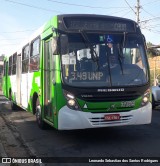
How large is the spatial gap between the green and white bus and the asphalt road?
543 mm

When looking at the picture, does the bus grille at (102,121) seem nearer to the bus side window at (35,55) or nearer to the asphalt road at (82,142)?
the asphalt road at (82,142)

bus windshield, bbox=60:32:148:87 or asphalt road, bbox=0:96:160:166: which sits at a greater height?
bus windshield, bbox=60:32:148:87

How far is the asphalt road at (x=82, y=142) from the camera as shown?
→ 25.4 feet

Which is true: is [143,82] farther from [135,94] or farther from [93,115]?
[93,115]

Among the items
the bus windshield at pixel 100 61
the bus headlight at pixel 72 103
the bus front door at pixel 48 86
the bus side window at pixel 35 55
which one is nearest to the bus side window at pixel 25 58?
the bus side window at pixel 35 55

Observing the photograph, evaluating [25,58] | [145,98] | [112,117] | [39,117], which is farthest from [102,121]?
[25,58]

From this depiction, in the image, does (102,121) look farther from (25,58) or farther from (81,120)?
(25,58)

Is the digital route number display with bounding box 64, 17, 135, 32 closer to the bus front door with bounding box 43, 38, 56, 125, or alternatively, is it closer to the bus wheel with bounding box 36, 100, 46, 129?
the bus front door with bounding box 43, 38, 56, 125

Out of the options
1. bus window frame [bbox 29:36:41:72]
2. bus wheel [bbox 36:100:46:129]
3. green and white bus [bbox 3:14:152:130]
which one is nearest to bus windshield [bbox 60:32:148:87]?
green and white bus [bbox 3:14:152:130]

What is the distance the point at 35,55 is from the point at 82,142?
3.55 meters

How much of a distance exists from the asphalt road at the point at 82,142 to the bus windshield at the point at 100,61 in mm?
1474

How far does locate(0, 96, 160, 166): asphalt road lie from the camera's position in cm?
773

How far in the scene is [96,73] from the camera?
841 centimetres

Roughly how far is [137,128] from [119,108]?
275 cm
